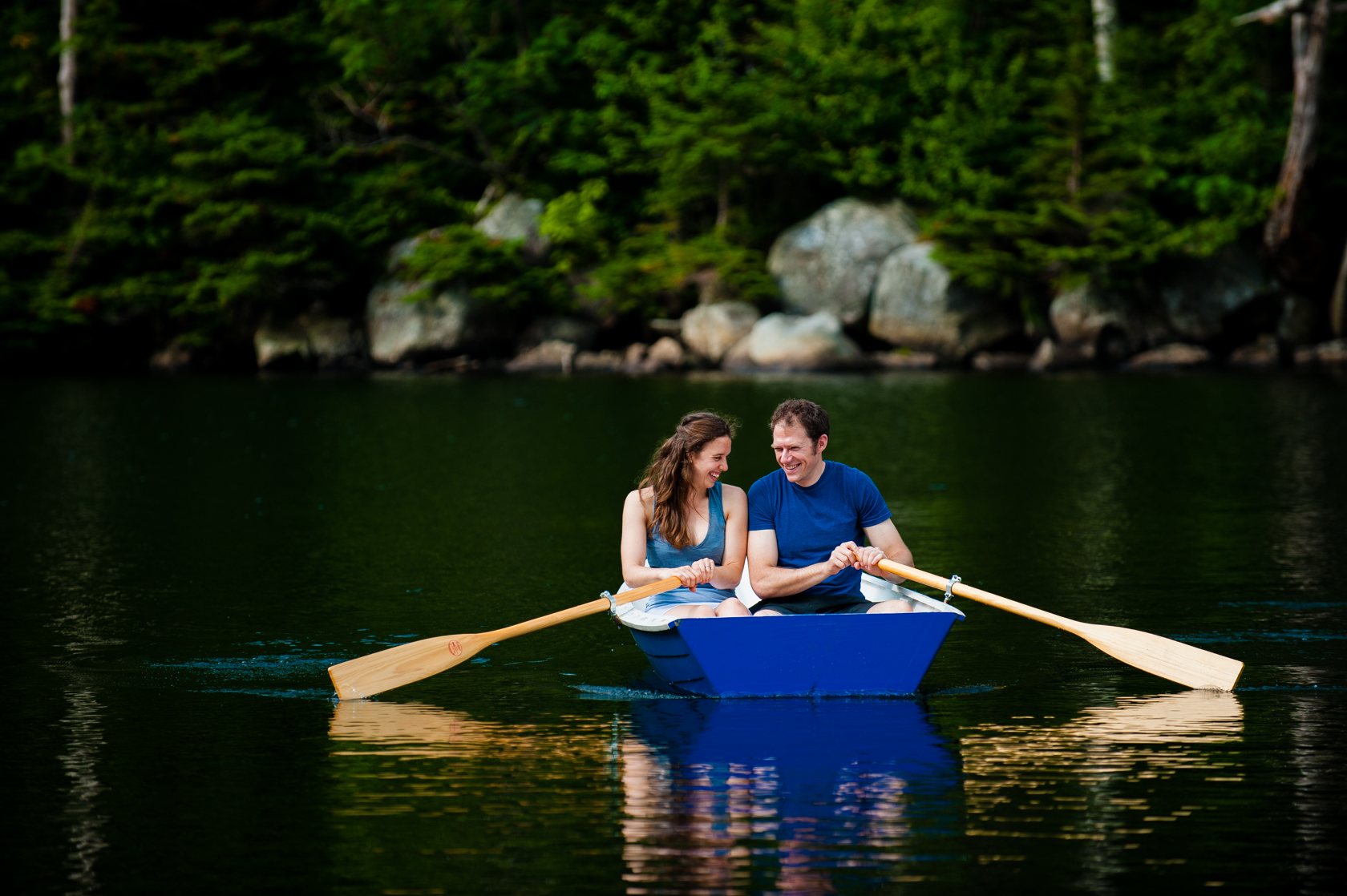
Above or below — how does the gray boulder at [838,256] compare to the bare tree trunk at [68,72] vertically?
below

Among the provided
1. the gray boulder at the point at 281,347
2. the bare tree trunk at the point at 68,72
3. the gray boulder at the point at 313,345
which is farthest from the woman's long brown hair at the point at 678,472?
the bare tree trunk at the point at 68,72

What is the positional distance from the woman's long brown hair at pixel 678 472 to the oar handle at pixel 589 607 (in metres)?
0.29

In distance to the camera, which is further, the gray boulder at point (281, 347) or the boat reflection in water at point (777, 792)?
the gray boulder at point (281, 347)

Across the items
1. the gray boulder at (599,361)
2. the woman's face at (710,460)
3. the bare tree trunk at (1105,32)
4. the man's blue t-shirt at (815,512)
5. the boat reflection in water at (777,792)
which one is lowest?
the boat reflection in water at (777,792)

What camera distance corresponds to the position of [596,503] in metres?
13.3

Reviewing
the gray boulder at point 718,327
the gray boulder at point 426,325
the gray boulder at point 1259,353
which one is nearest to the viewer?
the gray boulder at point 1259,353

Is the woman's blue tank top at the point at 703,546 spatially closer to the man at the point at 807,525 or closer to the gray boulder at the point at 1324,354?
the man at the point at 807,525

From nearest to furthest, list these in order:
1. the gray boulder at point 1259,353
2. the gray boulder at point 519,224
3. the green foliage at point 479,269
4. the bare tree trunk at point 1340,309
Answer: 1. the bare tree trunk at point 1340,309
2. the gray boulder at point 1259,353
3. the green foliage at point 479,269
4. the gray boulder at point 519,224

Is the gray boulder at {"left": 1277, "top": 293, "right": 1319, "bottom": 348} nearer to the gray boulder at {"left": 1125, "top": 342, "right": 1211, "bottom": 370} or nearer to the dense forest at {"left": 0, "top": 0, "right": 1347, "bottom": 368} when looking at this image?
the dense forest at {"left": 0, "top": 0, "right": 1347, "bottom": 368}

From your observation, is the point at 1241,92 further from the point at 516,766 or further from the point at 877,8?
the point at 516,766

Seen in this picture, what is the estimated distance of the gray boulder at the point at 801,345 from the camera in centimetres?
3469

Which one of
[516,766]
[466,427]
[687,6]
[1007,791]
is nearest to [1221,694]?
[1007,791]

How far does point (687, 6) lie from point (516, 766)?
1516 inches

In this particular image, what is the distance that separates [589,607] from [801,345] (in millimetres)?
28252
